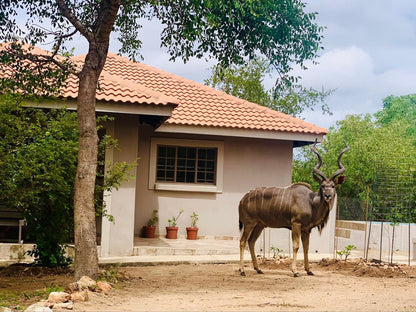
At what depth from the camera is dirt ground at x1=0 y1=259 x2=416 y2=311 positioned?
332 inches

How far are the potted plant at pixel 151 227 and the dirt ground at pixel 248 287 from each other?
365 cm

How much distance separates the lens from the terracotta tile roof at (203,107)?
55.2 feet

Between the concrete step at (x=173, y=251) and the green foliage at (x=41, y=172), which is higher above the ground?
the green foliage at (x=41, y=172)

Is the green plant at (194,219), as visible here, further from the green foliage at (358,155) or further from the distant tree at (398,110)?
the distant tree at (398,110)

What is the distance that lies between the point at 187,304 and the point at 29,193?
3794 millimetres

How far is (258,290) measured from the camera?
10070 millimetres

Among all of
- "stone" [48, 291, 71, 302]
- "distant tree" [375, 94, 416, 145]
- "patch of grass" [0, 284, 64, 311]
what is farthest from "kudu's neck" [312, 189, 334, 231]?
"distant tree" [375, 94, 416, 145]

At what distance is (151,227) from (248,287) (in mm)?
6737

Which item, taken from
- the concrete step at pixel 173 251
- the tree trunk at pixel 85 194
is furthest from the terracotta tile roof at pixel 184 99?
the tree trunk at pixel 85 194

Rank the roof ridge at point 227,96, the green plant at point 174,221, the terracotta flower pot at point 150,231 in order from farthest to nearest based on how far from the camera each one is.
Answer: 1. the roof ridge at point 227,96
2. the green plant at point 174,221
3. the terracotta flower pot at point 150,231

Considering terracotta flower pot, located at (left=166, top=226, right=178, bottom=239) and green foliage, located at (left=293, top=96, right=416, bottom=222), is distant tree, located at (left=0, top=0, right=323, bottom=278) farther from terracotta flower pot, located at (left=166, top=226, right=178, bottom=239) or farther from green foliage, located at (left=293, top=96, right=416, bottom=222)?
green foliage, located at (left=293, top=96, right=416, bottom=222)

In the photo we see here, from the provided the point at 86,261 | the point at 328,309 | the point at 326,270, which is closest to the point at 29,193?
the point at 86,261

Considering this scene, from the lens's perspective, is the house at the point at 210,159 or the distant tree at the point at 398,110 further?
the distant tree at the point at 398,110

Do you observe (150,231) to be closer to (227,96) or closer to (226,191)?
(226,191)
